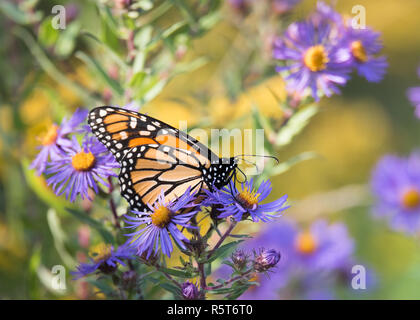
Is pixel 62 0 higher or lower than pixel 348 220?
higher

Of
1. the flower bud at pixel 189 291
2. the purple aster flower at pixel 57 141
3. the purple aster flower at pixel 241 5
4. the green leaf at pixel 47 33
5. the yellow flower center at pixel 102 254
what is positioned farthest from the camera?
the purple aster flower at pixel 241 5

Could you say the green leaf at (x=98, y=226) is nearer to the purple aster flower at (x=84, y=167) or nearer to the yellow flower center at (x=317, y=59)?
the purple aster flower at (x=84, y=167)

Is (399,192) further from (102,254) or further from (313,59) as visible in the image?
(102,254)

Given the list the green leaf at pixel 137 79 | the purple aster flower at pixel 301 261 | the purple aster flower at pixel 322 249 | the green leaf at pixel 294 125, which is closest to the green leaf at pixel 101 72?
the green leaf at pixel 137 79

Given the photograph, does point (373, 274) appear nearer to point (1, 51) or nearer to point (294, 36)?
point (294, 36)

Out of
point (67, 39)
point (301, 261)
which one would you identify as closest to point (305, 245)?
point (301, 261)

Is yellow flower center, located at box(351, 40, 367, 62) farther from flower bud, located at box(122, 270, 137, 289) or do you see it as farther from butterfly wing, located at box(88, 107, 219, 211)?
flower bud, located at box(122, 270, 137, 289)
